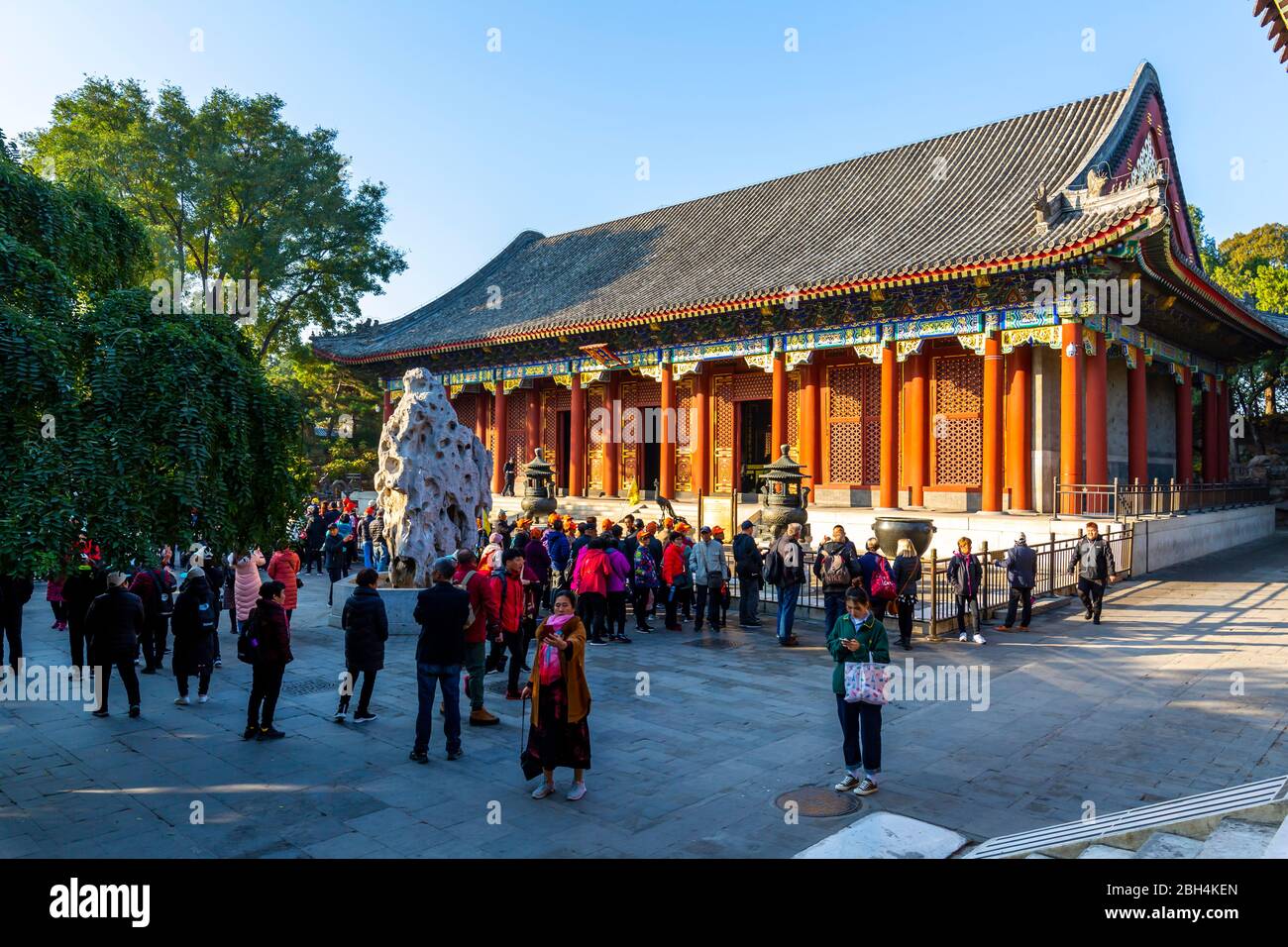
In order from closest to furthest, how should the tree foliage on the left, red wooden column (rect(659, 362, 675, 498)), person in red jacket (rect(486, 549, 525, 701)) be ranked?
1. the tree foliage on the left
2. person in red jacket (rect(486, 549, 525, 701))
3. red wooden column (rect(659, 362, 675, 498))

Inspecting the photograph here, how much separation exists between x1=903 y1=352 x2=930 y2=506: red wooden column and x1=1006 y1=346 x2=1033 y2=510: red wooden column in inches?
71.7

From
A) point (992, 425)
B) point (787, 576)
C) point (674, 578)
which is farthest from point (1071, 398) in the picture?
point (674, 578)

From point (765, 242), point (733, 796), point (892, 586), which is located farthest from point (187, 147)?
point (733, 796)

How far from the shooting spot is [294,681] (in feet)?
30.0

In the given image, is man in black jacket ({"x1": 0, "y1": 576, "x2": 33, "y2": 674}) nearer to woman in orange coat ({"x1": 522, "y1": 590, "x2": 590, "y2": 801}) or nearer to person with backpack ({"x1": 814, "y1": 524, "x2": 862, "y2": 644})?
woman in orange coat ({"x1": 522, "y1": 590, "x2": 590, "y2": 801})

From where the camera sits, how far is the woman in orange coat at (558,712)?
5.75 m

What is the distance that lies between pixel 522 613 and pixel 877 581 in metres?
4.26

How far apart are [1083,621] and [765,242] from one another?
15.4 m

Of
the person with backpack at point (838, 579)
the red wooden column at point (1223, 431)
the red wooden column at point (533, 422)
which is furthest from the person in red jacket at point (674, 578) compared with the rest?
the red wooden column at point (1223, 431)

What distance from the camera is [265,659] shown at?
7.07 meters

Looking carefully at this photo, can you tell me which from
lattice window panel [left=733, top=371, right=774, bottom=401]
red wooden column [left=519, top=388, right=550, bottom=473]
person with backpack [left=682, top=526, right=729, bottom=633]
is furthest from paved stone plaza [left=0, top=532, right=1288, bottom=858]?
red wooden column [left=519, top=388, right=550, bottom=473]

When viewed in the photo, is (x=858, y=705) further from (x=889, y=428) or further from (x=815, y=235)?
(x=815, y=235)

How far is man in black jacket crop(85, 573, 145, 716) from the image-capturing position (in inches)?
299

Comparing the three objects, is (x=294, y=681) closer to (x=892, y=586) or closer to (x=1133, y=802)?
(x=892, y=586)
